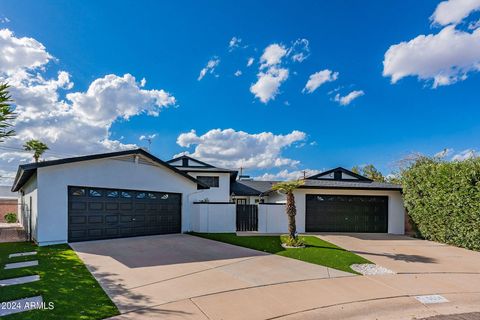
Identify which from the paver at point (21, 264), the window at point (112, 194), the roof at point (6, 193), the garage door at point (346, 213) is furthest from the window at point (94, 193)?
the roof at point (6, 193)

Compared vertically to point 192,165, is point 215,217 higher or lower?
lower

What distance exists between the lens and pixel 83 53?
13.0 meters

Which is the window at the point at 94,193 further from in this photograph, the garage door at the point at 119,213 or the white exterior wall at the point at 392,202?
the white exterior wall at the point at 392,202

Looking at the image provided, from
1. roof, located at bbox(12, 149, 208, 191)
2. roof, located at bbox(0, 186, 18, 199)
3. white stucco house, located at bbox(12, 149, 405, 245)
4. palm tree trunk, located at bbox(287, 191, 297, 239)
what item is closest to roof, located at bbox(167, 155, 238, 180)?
white stucco house, located at bbox(12, 149, 405, 245)

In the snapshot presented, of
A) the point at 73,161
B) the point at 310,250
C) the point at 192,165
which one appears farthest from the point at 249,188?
the point at 73,161

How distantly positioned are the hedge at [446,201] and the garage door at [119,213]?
41.4 ft

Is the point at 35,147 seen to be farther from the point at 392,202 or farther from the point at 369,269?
the point at 369,269

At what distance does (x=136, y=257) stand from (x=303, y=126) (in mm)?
14589

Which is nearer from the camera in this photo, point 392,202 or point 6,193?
point 392,202

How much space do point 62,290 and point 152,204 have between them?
8940 millimetres

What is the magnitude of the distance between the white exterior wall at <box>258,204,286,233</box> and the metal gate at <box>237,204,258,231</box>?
0.79 ft

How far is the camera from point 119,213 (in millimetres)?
13102

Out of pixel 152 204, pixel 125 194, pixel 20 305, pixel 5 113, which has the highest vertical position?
pixel 5 113

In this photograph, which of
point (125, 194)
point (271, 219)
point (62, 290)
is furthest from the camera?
point (271, 219)
